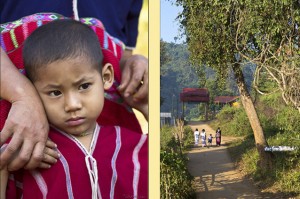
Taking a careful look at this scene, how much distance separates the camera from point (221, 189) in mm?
6824

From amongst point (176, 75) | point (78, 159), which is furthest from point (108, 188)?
point (176, 75)

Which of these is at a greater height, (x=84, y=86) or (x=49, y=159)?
(x=84, y=86)

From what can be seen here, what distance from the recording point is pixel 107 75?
1.69 meters

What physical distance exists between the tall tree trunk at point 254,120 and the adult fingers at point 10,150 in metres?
5.83

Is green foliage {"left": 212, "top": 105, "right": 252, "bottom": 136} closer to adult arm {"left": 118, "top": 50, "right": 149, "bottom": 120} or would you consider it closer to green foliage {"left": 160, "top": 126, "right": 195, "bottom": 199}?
green foliage {"left": 160, "top": 126, "right": 195, "bottom": 199}

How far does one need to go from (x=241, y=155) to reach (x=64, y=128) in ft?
19.3

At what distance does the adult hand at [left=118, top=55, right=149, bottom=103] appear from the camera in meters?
1.73

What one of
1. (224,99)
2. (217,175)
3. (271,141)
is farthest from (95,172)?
(271,141)

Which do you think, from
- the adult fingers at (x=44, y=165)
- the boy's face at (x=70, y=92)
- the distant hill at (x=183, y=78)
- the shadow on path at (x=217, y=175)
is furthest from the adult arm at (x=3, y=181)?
the shadow on path at (x=217, y=175)

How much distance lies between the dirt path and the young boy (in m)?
5.06

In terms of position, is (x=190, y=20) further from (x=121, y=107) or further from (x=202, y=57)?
(x=121, y=107)

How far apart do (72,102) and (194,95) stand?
17.1 ft

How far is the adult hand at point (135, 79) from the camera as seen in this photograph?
1729mm

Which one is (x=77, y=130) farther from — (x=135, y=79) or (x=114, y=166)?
(x=135, y=79)
